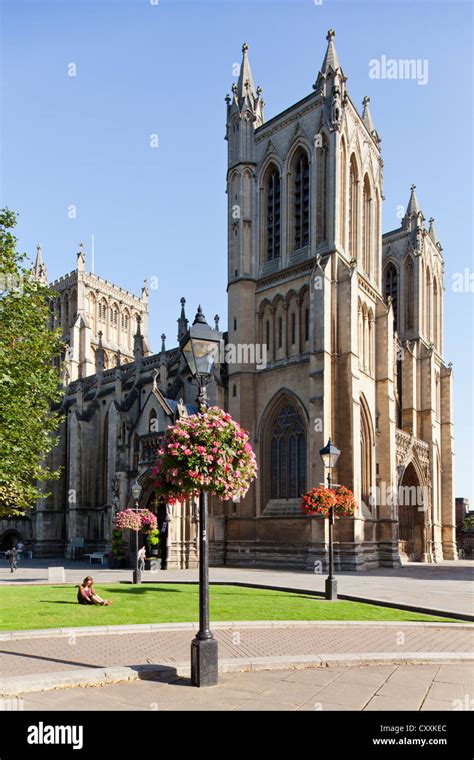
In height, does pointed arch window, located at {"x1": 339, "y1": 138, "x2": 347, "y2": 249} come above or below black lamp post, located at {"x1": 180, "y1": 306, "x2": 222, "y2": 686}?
above

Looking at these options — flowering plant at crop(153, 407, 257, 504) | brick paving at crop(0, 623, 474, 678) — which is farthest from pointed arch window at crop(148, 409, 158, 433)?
flowering plant at crop(153, 407, 257, 504)

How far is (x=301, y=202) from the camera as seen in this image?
38.1 m

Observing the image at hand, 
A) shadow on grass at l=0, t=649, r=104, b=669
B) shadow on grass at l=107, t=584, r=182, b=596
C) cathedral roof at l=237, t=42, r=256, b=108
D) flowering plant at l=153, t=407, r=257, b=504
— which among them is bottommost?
shadow on grass at l=107, t=584, r=182, b=596

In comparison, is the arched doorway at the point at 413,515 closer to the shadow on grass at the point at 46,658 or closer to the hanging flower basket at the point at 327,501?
the hanging flower basket at the point at 327,501

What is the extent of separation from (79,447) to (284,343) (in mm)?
23431

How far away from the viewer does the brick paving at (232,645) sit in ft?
32.9

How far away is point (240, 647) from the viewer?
1126cm

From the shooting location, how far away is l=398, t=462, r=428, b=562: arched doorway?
44.5 metres

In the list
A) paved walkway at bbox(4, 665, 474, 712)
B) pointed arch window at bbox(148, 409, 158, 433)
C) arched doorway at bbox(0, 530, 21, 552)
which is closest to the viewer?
paved walkway at bbox(4, 665, 474, 712)

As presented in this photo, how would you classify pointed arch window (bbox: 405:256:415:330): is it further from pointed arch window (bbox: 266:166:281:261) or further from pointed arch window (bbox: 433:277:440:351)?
pointed arch window (bbox: 266:166:281:261)

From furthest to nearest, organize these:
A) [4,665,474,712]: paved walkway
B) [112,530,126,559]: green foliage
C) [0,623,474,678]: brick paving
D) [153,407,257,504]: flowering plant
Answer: [112,530,126,559]: green foliage < [153,407,257,504]: flowering plant < [0,623,474,678]: brick paving < [4,665,474,712]: paved walkway

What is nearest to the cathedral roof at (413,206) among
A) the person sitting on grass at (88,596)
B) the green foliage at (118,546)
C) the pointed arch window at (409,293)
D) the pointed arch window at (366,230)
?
the pointed arch window at (409,293)

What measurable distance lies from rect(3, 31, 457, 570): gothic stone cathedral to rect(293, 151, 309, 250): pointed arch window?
8 centimetres
